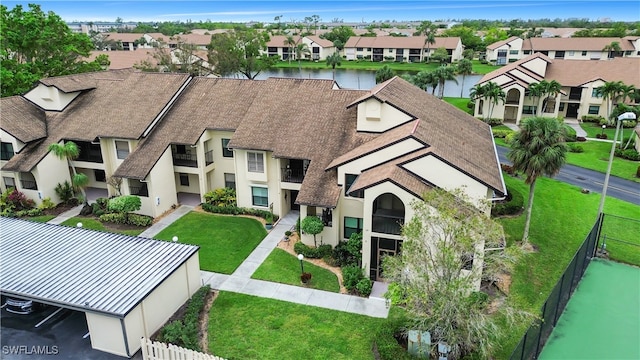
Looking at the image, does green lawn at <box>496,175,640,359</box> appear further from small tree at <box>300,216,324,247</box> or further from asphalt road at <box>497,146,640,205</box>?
small tree at <box>300,216,324,247</box>

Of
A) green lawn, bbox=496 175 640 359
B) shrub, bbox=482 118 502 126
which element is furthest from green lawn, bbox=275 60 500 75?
green lawn, bbox=496 175 640 359

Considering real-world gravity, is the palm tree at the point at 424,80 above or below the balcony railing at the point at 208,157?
above

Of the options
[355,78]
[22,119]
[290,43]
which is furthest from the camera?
[290,43]

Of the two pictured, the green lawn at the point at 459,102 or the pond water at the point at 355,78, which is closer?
the green lawn at the point at 459,102

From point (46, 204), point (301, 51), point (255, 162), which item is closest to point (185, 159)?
point (255, 162)

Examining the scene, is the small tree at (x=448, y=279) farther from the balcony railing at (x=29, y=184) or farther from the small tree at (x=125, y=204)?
the balcony railing at (x=29, y=184)

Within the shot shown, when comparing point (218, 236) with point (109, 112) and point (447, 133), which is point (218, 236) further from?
point (447, 133)

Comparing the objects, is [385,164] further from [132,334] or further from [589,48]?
[589,48]

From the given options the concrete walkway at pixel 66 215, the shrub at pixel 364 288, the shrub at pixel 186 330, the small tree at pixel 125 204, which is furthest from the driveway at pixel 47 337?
the concrete walkway at pixel 66 215
